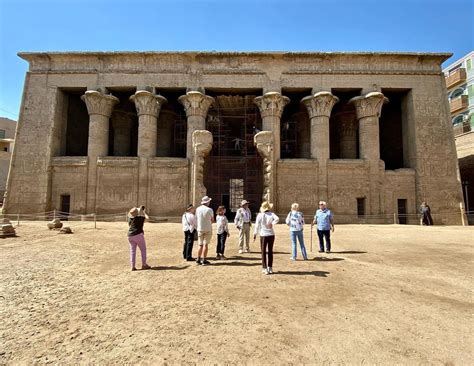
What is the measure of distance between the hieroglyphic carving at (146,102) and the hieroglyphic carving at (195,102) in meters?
1.98

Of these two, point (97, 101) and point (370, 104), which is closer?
point (370, 104)

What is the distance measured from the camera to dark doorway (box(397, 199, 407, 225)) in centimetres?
1855

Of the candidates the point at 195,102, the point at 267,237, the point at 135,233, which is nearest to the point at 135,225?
the point at 135,233

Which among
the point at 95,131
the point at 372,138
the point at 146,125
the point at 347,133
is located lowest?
the point at 372,138

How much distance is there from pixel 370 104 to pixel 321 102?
358 centimetres

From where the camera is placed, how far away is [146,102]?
18.9 metres

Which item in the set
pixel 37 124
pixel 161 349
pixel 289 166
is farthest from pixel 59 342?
pixel 37 124

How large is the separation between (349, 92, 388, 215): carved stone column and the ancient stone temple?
0.08 m

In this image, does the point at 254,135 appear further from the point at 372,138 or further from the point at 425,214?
the point at 425,214

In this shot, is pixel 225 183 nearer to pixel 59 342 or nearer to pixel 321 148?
pixel 321 148

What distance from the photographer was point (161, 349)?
284cm

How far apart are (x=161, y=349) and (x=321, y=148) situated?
58.7ft

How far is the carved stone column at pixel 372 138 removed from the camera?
1828 centimetres

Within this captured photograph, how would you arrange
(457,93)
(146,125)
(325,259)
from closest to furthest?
(325,259) → (146,125) → (457,93)
